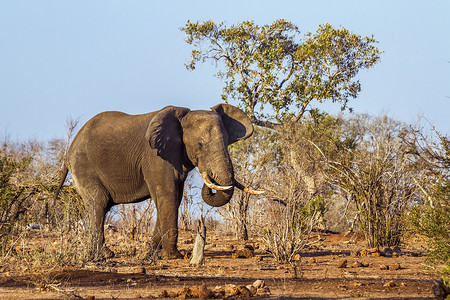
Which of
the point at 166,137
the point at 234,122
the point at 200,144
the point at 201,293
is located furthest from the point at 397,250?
the point at 201,293

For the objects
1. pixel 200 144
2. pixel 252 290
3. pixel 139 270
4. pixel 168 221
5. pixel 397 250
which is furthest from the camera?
pixel 397 250

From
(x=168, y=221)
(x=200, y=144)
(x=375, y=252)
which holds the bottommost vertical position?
(x=375, y=252)

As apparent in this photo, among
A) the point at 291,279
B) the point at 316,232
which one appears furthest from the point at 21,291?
the point at 316,232

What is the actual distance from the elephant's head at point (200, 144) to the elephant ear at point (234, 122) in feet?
1.25

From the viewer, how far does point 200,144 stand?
11.5 metres

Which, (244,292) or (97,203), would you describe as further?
(97,203)

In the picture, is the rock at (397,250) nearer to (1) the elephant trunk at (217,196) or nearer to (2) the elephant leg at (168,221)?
(1) the elephant trunk at (217,196)

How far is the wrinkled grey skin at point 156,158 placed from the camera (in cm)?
1124

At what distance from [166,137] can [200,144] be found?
0.68 meters

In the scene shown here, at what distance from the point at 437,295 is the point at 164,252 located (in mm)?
6296

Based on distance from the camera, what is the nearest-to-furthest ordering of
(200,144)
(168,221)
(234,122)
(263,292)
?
1. (263,292)
2. (168,221)
3. (200,144)
4. (234,122)

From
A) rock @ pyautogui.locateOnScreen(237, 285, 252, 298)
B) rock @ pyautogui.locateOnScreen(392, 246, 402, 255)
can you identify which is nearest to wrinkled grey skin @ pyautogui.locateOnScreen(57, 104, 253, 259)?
rock @ pyautogui.locateOnScreen(392, 246, 402, 255)

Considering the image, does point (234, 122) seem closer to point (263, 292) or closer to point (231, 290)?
point (263, 292)

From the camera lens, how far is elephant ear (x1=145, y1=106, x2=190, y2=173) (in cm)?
1151
